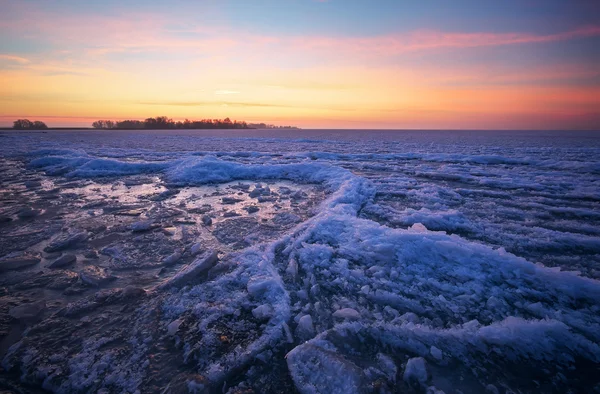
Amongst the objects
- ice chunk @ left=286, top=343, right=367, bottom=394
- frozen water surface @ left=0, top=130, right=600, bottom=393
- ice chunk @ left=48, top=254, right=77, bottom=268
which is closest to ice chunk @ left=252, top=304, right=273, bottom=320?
frozen water surface @ left=0, top=130, right=600, bottom=393

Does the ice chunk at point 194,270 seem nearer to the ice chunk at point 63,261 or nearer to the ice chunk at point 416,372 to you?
the ice chunk at point 63,261

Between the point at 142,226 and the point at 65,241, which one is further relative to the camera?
the point at 142,226

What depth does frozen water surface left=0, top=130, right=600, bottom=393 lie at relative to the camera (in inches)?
68.8

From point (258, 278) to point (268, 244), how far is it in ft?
2.91

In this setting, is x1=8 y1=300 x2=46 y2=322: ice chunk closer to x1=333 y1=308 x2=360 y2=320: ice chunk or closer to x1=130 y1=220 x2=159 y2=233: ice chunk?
x1=130 y1=220 x2=159 y2=233: ice chunk

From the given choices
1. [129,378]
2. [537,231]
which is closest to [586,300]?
[537,231]

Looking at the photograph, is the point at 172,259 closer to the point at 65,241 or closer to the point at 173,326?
the point at 173,326

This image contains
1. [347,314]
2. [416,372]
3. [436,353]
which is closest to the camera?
[416,372]

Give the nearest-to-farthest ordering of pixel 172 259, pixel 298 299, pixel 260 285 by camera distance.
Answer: pixel 298 299 → pixel 260 285 → pixel 172 259

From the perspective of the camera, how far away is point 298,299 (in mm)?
2516

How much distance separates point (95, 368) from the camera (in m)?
1.76

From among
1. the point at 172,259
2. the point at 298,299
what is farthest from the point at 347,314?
the point at 172,259

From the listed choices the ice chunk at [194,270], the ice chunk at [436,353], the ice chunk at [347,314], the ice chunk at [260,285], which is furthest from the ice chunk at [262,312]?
the ice chunk at [436,353]

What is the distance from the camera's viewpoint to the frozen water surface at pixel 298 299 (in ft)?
5.73
